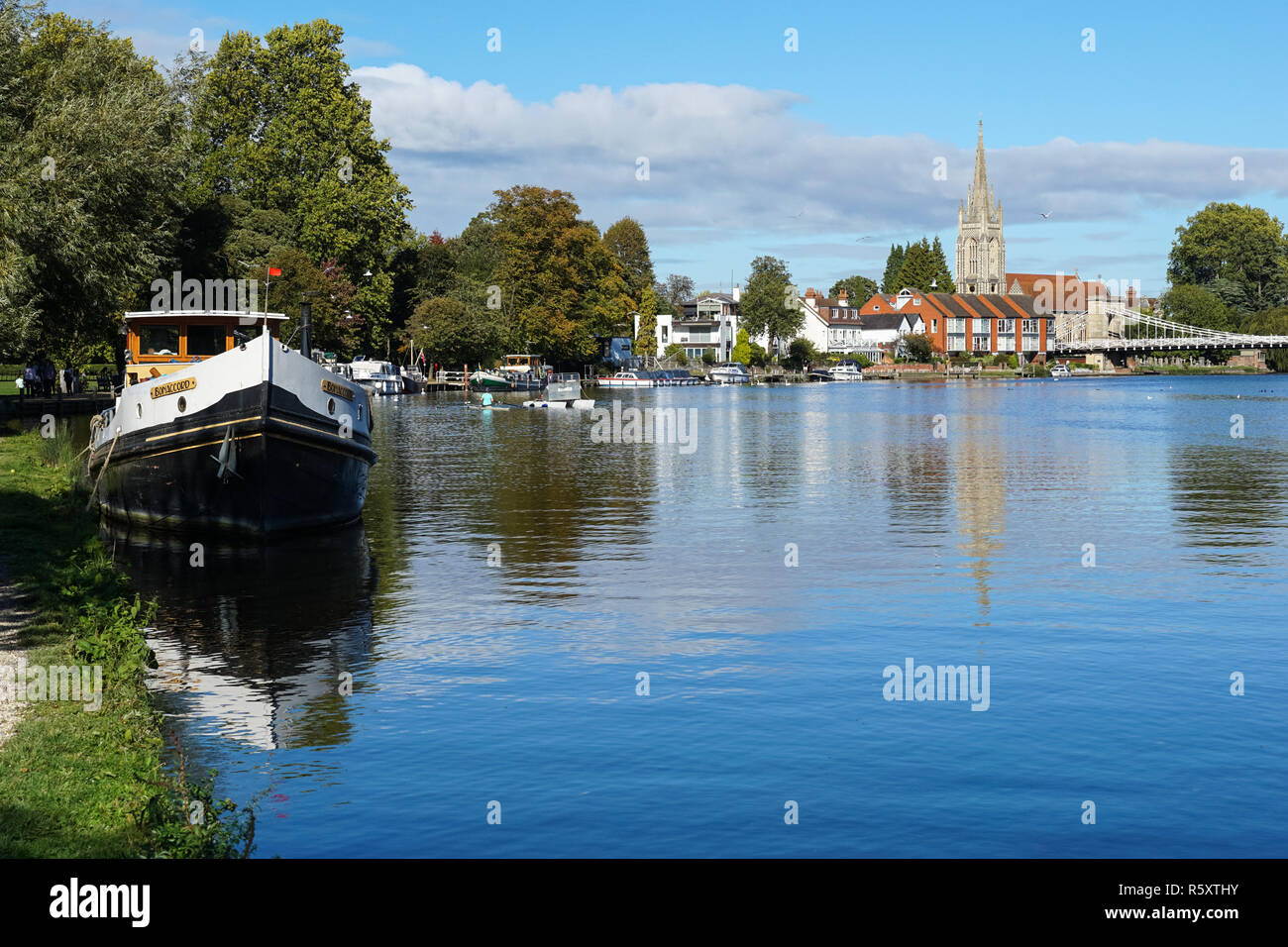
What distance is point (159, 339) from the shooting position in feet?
98.2

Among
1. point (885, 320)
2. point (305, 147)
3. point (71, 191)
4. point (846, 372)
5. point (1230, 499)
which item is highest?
point (305, 147)

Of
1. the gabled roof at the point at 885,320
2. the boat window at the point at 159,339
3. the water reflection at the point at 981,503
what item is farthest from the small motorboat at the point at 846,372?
the boat window at the point at 159,339

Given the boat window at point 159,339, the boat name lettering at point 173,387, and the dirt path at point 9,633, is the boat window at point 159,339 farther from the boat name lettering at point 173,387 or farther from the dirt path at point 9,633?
the dirt path at point 9,633

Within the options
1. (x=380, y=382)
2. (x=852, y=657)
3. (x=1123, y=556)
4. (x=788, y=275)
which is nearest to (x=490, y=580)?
(x=852, y=657)

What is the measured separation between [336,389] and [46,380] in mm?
41489

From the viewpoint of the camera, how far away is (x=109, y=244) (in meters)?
38.2

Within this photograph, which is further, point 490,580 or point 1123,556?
point 1123,556

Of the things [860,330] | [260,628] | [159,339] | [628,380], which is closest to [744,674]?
[260,628]

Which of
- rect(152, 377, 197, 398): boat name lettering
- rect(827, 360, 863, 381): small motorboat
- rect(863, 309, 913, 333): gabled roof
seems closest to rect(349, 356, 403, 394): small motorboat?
rect(152, 377, 197, 398): boat name lettering

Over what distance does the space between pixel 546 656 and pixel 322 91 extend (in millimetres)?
91091

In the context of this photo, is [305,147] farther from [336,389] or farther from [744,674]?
[744,674]

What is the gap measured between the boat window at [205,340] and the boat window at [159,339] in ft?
1.05

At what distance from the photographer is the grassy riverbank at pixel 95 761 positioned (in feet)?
29.9
